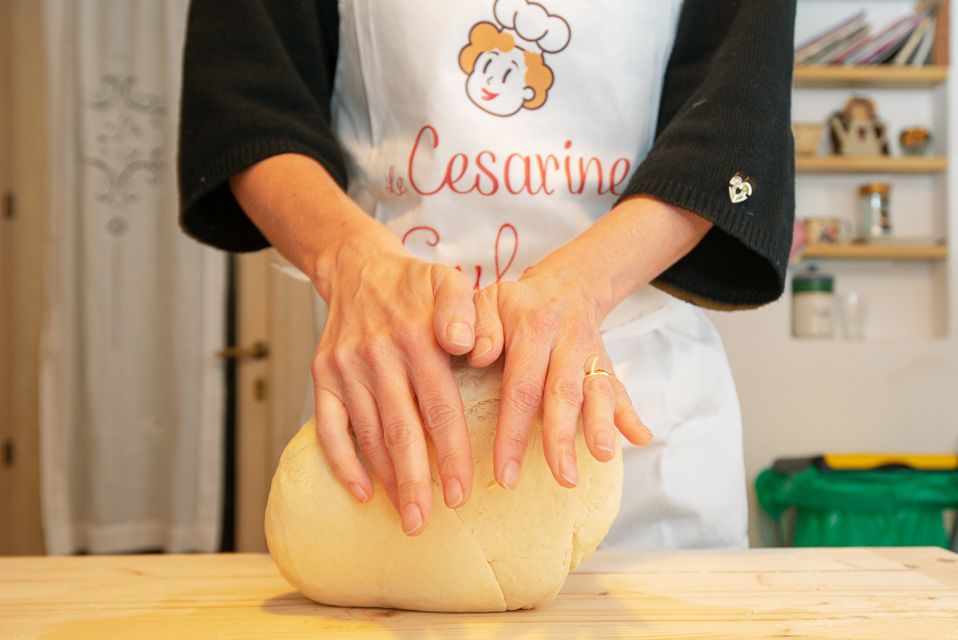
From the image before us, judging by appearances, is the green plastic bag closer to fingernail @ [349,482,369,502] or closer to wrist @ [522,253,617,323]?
wrist @ [522,253,617,323]

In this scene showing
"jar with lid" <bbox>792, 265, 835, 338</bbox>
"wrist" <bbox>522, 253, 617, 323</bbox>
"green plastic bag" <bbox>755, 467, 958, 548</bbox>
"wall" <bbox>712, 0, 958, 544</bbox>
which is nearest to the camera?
"wrist" <bbox>522, 253, 617, 323</bbox>

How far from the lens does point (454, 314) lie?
582 mm

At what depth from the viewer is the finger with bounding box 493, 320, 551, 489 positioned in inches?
22.6

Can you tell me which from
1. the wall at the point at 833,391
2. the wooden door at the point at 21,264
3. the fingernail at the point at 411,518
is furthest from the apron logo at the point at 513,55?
the wooden door at the point at 21,264

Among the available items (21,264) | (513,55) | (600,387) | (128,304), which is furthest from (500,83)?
(21,264)

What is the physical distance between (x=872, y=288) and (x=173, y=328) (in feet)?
8.19

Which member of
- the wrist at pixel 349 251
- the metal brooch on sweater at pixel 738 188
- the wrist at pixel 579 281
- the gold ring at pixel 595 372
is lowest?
the gold ring at pixel 595 372

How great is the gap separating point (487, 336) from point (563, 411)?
80 mm

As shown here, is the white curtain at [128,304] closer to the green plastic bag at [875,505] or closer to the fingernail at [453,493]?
the green plastic bag at [875,505]

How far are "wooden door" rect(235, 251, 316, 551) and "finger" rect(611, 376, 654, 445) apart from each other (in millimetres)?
2368

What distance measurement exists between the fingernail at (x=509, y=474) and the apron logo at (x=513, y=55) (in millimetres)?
455

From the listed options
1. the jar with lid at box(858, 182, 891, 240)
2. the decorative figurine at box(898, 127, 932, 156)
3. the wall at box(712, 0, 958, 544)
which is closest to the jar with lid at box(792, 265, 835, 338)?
the wall at box(712, 0, 958, 544)

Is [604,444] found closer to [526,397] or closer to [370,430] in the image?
[526,397]

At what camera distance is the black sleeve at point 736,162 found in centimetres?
74
